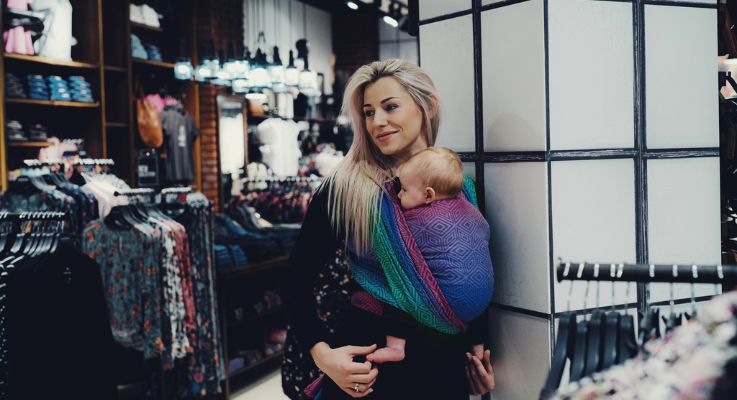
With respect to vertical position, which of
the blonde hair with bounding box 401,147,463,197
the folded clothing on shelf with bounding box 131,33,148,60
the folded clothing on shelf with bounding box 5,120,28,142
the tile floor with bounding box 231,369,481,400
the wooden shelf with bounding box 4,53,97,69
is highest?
the folded clothing on shelf with bounding box 131,33,148,60

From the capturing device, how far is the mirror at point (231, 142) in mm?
7699

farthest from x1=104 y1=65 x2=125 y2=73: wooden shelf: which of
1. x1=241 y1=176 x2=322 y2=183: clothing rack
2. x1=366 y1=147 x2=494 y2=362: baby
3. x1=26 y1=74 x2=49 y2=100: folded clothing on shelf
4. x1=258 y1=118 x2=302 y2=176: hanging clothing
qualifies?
x1=366 y1=147 x2=494 y2=362: baby

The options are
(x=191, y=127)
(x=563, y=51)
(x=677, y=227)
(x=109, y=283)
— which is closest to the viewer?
(x=563, y=51)

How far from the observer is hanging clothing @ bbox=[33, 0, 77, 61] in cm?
557

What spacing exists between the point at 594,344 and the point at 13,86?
16.8 feet

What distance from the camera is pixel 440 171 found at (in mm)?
1716

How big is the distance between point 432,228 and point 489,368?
45 cm

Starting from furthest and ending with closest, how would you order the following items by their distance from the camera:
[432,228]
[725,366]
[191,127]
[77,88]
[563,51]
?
[191,127], [77,88], [563,51], [432,228], [725,366]

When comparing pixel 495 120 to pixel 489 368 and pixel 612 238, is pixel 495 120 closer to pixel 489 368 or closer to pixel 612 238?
pixel 612 238

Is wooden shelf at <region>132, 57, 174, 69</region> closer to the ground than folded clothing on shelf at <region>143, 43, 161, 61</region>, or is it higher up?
closer to the ground

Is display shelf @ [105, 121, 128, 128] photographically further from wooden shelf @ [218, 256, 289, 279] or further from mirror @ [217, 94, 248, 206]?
wooden shelf @ [218, 256, 289, 279]

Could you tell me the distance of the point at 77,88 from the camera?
19.1ft

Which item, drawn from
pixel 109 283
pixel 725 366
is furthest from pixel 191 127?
pixel 725 366

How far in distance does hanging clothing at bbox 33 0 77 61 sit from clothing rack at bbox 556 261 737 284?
5306mm
